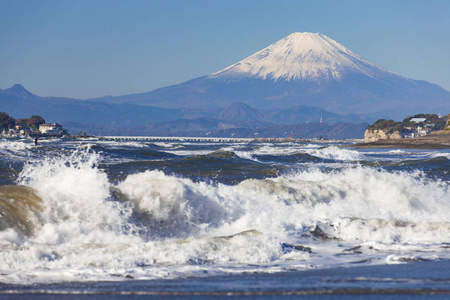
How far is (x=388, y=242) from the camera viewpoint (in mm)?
12766

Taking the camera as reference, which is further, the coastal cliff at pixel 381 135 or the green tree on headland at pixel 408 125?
the green tree on headland at pixel 408 125

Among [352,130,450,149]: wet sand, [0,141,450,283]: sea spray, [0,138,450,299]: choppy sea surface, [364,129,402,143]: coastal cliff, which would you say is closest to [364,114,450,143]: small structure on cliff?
[364,129,402,143]: coastal cliff

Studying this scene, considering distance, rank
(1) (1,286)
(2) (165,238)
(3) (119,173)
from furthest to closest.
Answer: (3) (119,173), (2) (165,238), (1) (1,286)

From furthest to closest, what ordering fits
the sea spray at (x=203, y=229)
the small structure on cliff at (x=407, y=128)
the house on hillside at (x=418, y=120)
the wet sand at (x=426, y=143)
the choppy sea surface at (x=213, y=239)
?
the house on hillside at (x=418, y=120), the small structure on cliff at (x=407, y=128), the wet sand at (x=426, y=143), the sea spray at (x=203, y=229), the choppy sea surface at (x=213, y=239)

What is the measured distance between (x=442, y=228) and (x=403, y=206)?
4665mm

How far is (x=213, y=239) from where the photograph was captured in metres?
11.3

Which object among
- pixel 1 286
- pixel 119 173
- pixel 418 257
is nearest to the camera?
pixel 1 286

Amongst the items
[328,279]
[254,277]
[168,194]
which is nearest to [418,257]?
[328,279]

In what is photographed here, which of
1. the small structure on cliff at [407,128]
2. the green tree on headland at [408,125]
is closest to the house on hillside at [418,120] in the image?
the small structure on cliff at [407,128]

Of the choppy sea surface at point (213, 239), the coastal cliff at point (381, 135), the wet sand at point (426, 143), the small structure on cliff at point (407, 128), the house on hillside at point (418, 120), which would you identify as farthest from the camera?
the house on hillside at point (418, 120)

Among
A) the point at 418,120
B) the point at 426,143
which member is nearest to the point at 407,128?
the point at 418,120

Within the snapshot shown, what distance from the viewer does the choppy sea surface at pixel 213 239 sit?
883cm

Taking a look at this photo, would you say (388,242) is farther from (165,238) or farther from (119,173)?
(119,173)

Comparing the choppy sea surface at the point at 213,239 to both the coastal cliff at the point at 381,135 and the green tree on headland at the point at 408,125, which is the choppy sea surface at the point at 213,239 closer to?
the coastal cliff at the point at 381,135
